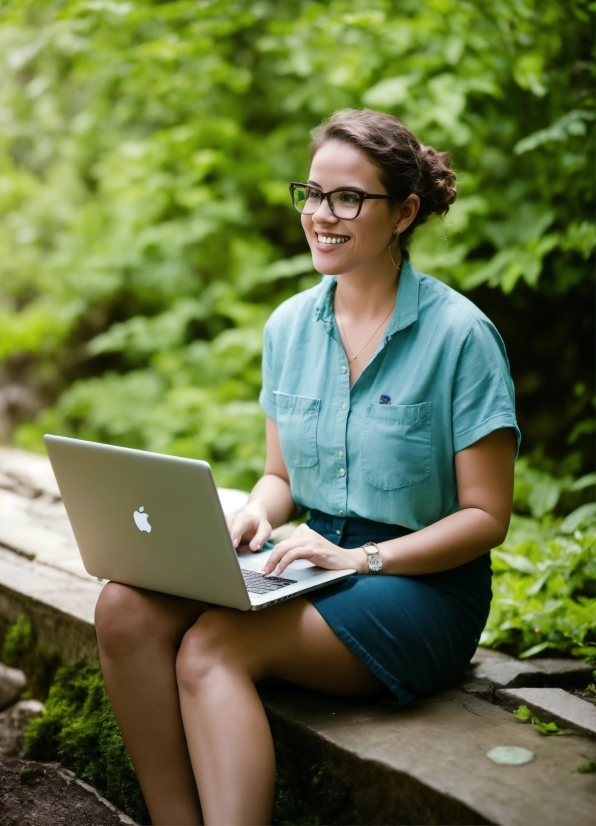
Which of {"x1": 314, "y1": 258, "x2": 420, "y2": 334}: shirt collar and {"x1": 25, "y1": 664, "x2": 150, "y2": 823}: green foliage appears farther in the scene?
{"x1": 25, "y1": 664, "x2": 150, "y2": 823}: green foliage

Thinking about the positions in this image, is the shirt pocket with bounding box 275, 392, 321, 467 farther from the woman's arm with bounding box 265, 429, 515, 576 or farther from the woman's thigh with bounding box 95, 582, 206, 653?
the woman's thigh with bounding box 95, 582, 206, 653

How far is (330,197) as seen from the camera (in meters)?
1.82

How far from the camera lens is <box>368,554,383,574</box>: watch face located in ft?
5.64

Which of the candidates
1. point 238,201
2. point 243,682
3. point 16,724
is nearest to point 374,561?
point 243,682

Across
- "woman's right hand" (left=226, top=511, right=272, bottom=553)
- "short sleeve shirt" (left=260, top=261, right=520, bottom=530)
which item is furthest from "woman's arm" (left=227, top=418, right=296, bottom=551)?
"short sleeve shirt" (left=260, top=261, right=520, bottom=530)

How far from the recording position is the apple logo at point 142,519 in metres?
1.59

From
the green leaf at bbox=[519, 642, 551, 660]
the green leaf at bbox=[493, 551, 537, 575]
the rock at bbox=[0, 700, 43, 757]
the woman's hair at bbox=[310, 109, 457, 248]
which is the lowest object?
the rock at bbox=[0, 700, 43, 757]

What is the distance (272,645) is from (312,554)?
197mm

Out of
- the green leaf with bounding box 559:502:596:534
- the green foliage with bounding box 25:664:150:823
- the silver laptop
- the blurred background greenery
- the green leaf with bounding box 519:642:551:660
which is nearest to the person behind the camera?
the silver laptop

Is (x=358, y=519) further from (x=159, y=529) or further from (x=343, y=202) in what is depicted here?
(x=343, y=202)

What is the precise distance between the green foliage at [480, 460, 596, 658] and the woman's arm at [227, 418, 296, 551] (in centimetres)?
72

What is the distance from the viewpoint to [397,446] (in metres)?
1.77

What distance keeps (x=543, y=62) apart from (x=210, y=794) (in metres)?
2.66

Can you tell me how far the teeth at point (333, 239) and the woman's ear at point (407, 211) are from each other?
13 cm
